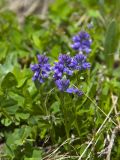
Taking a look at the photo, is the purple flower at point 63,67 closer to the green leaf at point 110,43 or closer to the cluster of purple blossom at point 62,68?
the cluster of purple blossom at point 62,68

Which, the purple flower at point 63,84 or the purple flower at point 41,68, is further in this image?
the purple flower at point 41,68

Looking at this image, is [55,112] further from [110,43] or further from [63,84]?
[110,43]

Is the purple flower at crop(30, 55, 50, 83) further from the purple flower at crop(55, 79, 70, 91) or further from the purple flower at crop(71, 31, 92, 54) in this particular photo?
the purple flower at crop(71, 31, 92, 54)

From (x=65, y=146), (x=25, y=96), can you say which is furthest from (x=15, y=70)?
(x=65, y=146)

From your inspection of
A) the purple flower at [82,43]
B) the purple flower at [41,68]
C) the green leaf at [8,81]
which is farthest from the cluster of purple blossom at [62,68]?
the purple flower at [82,43]

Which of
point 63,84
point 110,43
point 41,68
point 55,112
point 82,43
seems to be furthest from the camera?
point 110,43

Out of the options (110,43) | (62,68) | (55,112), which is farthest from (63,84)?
(110,43)

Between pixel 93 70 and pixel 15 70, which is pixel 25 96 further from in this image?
pixel 93 70

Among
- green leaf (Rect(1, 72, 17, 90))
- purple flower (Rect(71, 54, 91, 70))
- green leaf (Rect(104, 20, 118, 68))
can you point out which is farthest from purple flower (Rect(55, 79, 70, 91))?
green leaf (Rect(104, 20, 118, 68))
